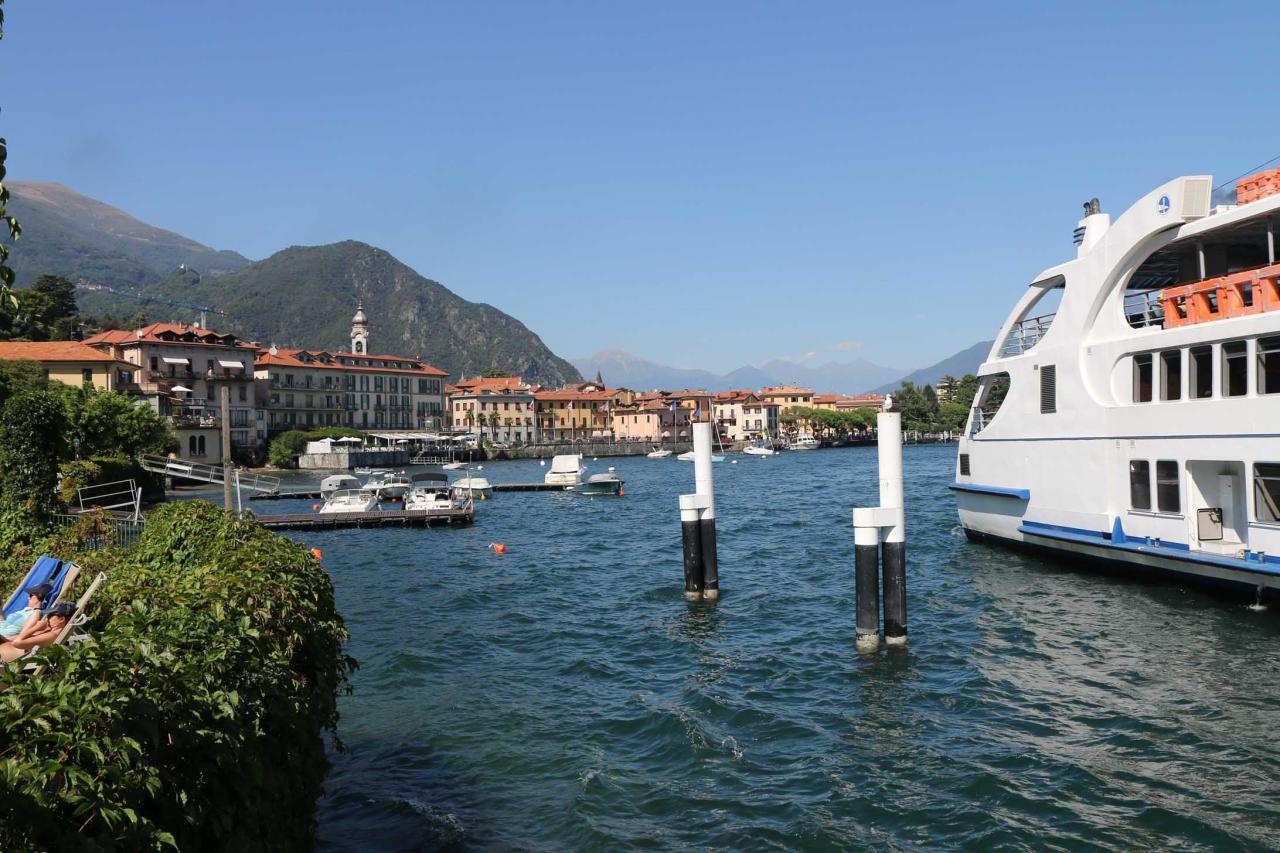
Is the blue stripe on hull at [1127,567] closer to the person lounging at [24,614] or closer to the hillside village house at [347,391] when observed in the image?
the person lounging at [24,614]

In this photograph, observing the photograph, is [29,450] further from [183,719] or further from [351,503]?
[183,719]

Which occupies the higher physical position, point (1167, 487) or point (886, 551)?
point (1167, 487)

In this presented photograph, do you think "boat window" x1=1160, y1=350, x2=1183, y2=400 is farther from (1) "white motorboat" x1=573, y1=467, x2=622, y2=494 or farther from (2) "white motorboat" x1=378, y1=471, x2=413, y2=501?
(1) "white motorboat" x1=573, y1=467, x2=622, y2=494

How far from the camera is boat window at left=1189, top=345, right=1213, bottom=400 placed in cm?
2047

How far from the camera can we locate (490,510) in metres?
55.5

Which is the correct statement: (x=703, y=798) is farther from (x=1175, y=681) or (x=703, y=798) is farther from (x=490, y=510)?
(x=490, y=510)

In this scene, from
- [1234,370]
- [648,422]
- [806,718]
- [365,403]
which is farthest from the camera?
[648,422]

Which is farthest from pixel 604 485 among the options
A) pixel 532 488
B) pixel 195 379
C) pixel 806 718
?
pixel 195 379

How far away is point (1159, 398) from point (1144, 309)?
9.76 feet

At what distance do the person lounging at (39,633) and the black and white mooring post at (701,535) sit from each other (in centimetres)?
1505

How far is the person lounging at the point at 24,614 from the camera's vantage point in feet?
29.0

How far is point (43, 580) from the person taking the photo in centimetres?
995

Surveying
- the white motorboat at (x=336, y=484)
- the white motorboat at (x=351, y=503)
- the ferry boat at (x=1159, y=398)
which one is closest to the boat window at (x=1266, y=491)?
the ferry boat at (x=1159, y=398)

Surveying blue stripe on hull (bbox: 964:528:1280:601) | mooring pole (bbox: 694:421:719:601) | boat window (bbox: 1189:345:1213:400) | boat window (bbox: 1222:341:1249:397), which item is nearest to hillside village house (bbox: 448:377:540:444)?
blue stripe on hull (bbox: 964:528:1280:601)
